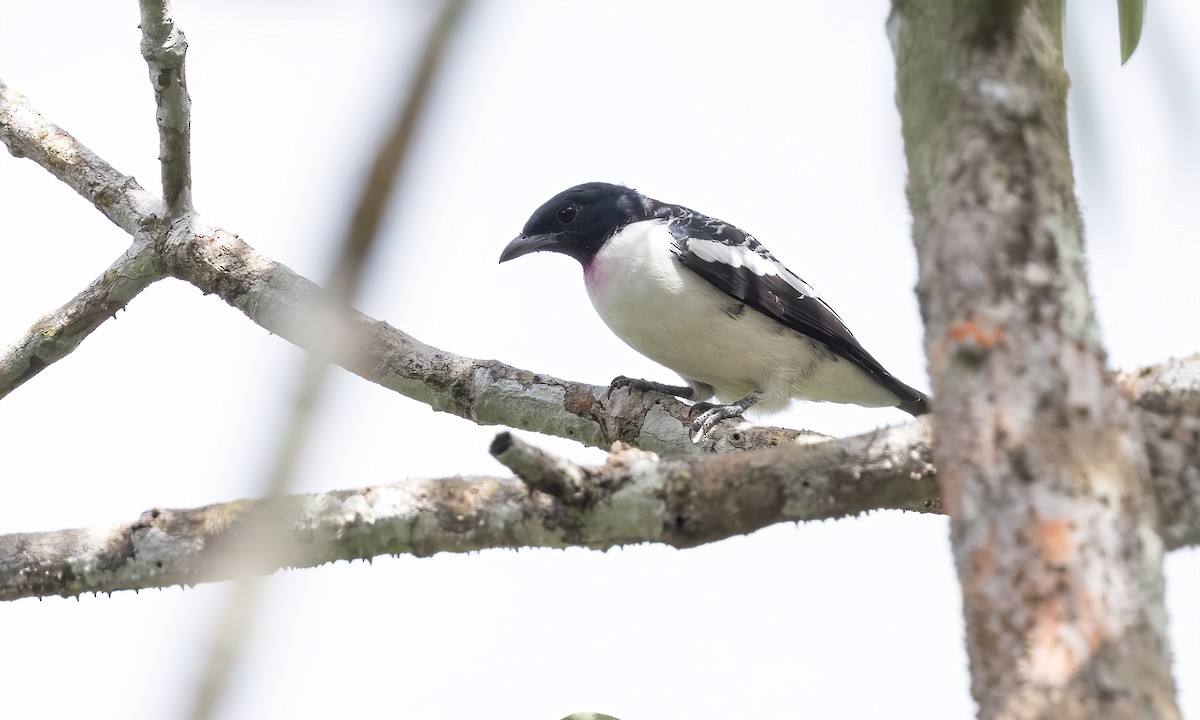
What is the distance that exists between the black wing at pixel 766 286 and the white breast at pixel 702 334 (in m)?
0.05

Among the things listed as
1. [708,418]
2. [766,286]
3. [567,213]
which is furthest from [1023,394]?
[567,213]

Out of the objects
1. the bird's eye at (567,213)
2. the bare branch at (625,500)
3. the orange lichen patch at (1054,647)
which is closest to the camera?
the orange lichen patch at (1054,647)

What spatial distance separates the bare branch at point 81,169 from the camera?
4949mm

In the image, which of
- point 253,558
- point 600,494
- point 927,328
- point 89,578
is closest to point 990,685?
point 927,328

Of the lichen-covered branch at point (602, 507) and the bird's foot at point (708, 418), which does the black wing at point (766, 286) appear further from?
the lichen-covered branch at point (602, 507)

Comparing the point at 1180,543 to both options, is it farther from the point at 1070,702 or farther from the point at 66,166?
the point at 66,166

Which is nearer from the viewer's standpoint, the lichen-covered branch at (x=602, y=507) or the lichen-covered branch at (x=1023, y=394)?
the lichen-covered branch at (x=1023, y=394)

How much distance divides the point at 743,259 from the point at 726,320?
1.36 feet

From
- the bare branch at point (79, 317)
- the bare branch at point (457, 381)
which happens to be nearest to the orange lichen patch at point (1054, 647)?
the bare branch at point (457, 381)

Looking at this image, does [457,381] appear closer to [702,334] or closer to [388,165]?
[702,334]

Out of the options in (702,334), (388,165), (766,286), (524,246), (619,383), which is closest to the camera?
(388,165)

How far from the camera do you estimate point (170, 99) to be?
4430mm

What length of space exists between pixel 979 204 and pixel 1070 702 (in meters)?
0.82

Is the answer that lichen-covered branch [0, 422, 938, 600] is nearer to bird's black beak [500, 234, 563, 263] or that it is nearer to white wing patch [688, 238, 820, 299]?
white wing patch [688, 238, 820, 299]
